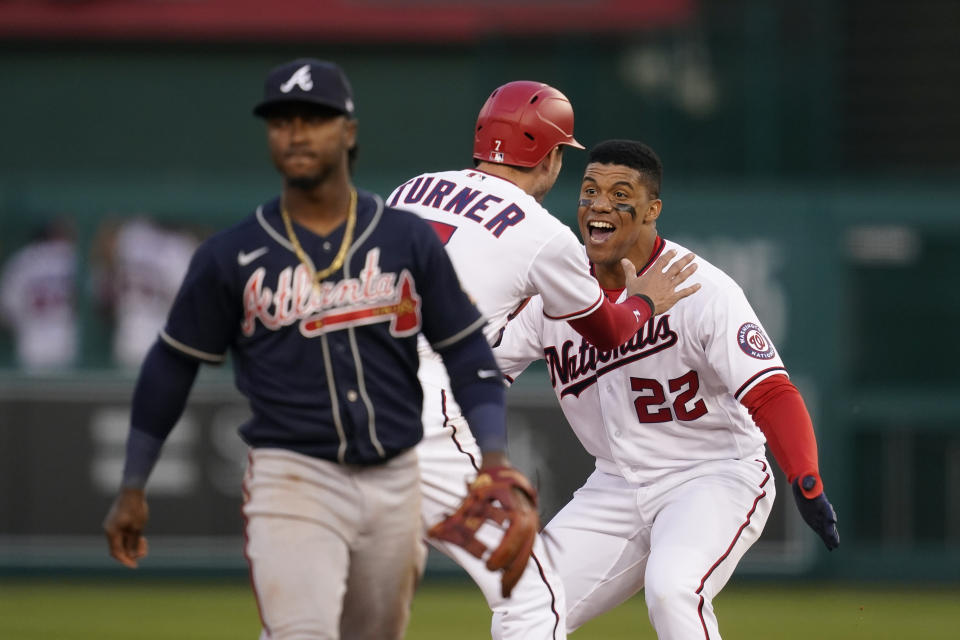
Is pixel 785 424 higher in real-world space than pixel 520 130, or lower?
lower

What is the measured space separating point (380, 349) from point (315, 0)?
12.0 metres

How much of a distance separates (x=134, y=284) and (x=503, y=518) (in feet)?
25.4

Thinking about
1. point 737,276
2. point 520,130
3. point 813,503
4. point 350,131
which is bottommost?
point 737,276

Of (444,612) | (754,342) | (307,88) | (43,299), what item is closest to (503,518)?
(307,88)

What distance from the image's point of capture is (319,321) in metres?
4.46

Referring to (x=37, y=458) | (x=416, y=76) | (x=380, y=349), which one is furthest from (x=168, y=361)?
(x=416, y=76)

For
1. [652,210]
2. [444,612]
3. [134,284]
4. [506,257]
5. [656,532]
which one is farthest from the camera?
[134,284]

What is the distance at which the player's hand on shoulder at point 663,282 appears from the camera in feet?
19.2

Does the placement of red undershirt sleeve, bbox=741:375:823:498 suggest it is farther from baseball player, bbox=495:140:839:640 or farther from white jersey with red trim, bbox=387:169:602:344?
white jersey with red trim, bbox=387:169:602:344

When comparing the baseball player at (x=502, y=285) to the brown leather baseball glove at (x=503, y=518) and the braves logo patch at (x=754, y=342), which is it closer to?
the braves logo patch at (x=754, y=342)

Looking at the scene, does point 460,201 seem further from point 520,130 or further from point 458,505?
point 458,505

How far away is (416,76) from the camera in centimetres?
1617

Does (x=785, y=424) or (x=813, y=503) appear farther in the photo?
(x=785, y=424)

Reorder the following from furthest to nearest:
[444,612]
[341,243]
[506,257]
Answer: [444,612] → [506,257] → [341,243]
